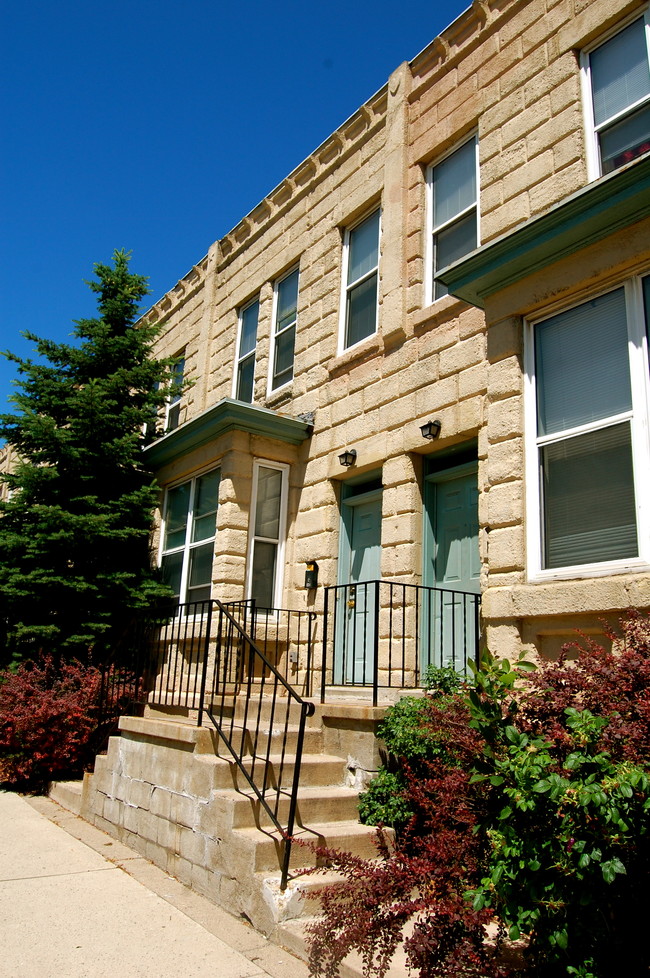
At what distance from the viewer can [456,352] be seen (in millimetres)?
8047

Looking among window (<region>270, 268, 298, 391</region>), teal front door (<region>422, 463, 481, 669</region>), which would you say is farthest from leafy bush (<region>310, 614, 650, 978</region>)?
window (<region>270, 268, 298, 391</region>)

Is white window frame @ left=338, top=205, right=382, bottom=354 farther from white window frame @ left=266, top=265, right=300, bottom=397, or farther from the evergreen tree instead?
the evergreen tree

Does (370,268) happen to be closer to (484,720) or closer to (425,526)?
(425,526)

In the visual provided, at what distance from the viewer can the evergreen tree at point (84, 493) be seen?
10453mm

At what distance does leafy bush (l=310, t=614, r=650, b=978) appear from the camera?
134 inches

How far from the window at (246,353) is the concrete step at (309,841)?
7521mm

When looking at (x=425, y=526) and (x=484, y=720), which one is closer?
(x=484, y=720)

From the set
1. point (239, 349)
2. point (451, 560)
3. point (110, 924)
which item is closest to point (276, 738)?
point (110, 924)

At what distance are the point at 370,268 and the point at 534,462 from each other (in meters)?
4.85

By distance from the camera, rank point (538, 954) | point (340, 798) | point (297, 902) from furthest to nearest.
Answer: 1. point (340, 798)
2. point (297, 902)
3. point (538, 954)

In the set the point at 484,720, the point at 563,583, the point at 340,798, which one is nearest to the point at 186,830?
the point at 340,798

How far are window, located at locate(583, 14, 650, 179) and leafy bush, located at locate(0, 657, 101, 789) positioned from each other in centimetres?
774

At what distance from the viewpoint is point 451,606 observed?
7852mm

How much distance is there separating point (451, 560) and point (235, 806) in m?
3.56
